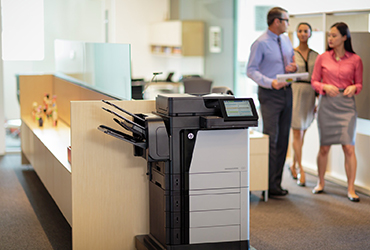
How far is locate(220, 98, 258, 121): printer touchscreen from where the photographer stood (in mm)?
2947

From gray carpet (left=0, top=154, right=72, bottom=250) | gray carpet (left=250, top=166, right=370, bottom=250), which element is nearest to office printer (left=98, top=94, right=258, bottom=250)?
gray carpet (left=250, top=166, right=370, bottom=250)

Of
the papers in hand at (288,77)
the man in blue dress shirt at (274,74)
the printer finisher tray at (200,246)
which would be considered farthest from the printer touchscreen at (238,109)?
the man in blue dress shirt at (274,74)

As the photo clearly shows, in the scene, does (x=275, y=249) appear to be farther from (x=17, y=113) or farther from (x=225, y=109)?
(x=17, y=113)

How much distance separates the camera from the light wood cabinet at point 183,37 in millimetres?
9172

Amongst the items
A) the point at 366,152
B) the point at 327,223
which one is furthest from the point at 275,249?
the point at 366,152

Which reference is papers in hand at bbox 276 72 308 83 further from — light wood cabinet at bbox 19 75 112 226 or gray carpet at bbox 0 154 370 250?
light wood cabinet at bbox 19 75 112 226

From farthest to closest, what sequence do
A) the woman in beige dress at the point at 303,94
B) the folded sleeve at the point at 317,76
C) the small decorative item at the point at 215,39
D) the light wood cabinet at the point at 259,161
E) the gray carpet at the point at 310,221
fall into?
the small decorative item at the point at 215,39
the woman in beige dress at the point at 303,94
the folded sleeve at the point at 317,76
the light wood cabinet at the point at 259,161
the gray carpet at the point at 310,221

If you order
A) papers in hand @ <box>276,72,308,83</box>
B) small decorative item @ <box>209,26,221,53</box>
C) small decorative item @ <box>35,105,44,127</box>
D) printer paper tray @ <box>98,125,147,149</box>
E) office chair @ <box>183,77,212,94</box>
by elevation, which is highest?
small decorative item @ <box>209,26,221,53</box>

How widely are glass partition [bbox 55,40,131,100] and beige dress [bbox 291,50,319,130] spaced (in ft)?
6.98

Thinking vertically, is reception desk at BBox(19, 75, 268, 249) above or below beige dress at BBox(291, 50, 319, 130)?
below

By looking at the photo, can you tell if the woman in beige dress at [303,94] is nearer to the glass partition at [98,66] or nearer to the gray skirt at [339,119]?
the gray skirt at [339,119]

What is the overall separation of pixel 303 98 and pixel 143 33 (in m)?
4.97

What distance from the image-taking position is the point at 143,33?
970 cm

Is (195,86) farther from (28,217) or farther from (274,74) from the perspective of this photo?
(28,217)
